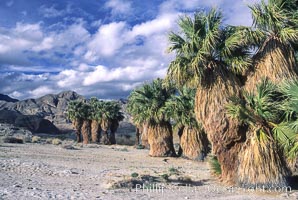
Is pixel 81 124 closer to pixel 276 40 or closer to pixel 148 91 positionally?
pixel 148 91

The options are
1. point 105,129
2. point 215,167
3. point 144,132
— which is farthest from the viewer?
point 105,129

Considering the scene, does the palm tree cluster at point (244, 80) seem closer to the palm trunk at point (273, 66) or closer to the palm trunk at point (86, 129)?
the palm trunk at point (273, 66)

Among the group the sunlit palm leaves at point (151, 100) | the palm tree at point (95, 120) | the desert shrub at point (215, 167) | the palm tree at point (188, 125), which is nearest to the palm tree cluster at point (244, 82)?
the desert shrub at point (215, 167)

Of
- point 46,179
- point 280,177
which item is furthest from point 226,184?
point 46,179

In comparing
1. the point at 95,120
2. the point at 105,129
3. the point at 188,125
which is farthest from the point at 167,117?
the point at 95,120

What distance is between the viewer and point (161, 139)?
3238 cm

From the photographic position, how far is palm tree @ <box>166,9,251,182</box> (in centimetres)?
1527

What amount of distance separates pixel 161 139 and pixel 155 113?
2700 mm

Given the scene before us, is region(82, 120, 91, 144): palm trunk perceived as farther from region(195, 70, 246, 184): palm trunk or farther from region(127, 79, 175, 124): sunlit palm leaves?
region(195, 70, 246, 184): palm trunk

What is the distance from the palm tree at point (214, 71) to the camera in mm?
15273

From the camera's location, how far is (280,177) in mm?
14031

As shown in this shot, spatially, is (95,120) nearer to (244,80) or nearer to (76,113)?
(76,113)

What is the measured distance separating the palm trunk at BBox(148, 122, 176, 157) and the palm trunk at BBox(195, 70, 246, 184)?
16.4 m

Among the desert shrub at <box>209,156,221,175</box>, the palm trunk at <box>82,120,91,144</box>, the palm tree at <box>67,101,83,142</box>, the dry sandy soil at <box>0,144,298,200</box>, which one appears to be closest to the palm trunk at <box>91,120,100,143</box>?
the palm trunk at <box>82,120,91,144</box>
